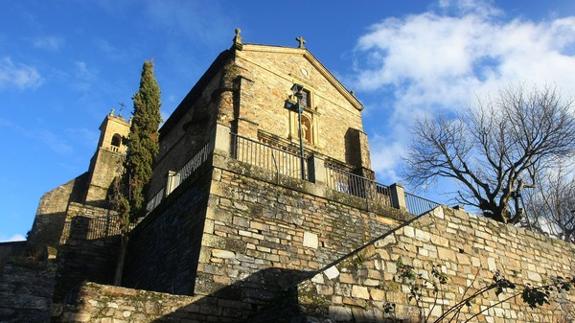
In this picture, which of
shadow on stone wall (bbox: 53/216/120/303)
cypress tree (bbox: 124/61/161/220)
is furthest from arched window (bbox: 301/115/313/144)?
shadow on stone wall (bbox: 53/216/120/303)

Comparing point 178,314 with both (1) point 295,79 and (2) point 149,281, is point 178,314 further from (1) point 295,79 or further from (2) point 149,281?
(1) point 295,79

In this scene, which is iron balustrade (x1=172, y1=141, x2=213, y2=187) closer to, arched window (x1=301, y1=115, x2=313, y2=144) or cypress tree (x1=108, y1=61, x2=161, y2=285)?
cypress tree (x1=108, y1=61, x2=161, y2=285)

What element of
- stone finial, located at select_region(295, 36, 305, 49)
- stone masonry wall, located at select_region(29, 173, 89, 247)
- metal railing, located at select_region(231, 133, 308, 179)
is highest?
stone finial, located at select_region(295, 36, 305, 49)

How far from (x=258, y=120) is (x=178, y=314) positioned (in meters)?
9.16

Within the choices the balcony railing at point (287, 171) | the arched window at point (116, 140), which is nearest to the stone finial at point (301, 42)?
the balcony railing at point (287, 171)

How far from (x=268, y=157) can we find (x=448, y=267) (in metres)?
5.96

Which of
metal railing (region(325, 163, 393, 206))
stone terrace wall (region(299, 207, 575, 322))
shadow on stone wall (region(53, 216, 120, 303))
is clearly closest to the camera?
stone terrace wall (region(299, 207, 575, 322))

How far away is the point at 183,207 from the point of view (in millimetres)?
9312

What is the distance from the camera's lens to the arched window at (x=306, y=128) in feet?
53.4

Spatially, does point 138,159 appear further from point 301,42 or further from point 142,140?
point 301,42

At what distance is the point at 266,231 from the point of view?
846 cm

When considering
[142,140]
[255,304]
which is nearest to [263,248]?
[255,304]

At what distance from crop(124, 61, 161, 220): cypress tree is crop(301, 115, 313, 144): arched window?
212 inches

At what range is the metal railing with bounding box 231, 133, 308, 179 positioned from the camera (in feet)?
35.4
